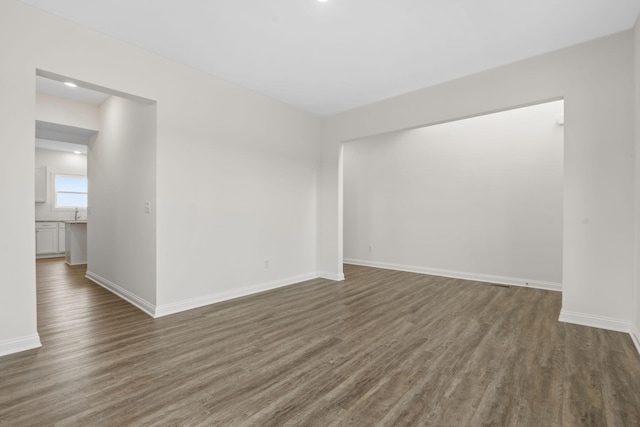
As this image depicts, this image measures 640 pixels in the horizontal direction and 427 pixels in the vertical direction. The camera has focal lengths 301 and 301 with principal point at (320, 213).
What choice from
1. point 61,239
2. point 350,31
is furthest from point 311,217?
point 61,239

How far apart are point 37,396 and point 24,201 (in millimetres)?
1528

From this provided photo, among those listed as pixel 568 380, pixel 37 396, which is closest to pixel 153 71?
pixel 37 396

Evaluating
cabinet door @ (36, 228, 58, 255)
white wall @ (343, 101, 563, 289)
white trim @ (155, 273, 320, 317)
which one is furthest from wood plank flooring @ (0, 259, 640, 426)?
cabinet door @ (36, 228, 58, 255)

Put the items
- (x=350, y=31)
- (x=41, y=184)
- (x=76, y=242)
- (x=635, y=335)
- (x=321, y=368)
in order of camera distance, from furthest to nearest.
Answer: (x=41, y=184), (x=76, y=242), (x=350, y=31), (x=635, y=335), (x=321, y=368)

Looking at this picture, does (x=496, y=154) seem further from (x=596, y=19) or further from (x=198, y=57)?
(x=198, y=57)

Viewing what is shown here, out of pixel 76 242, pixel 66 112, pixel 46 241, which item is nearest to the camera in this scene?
pixel 66 112

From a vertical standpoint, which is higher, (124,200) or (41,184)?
(41,184)

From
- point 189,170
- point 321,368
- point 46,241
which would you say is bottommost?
point 321,368

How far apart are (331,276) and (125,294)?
9.80 feet

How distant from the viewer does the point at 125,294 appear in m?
3.91

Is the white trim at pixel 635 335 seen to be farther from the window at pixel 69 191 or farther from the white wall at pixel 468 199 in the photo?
the window at pixel 69 191

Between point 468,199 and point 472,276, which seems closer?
point 472,276

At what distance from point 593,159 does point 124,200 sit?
5.38 meters

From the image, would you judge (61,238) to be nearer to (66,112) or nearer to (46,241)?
(46,241)
